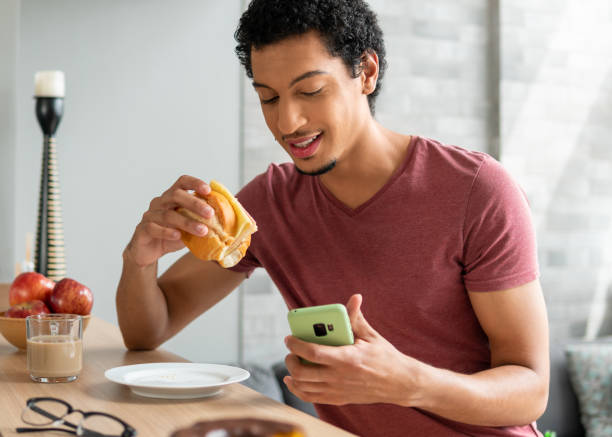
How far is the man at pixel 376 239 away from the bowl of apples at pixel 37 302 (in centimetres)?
9

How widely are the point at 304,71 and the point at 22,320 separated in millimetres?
684

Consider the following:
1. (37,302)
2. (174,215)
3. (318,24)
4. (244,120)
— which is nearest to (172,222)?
(174,215)

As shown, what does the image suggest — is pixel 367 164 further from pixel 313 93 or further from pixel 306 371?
pixel 306 371

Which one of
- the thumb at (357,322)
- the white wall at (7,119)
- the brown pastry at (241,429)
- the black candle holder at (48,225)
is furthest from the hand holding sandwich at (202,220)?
the white wall at (7,119)

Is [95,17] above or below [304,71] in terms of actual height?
above

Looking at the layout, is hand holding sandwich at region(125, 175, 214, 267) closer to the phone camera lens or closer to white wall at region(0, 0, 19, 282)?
the phone camera lens

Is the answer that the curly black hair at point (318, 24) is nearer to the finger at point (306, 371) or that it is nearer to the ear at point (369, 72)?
the ear at point (369, 72)

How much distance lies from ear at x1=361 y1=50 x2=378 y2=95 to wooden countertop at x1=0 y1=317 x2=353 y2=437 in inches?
27.7

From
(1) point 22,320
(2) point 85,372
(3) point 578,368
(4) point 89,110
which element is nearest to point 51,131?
(4) point 89,110

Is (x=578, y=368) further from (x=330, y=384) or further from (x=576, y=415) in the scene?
(x=330, y=384)

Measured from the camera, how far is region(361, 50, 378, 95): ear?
144 centimetres

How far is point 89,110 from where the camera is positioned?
105 inches

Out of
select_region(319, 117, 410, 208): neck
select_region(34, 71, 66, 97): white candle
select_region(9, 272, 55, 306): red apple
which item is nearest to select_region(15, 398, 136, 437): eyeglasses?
select_region(9, 272, 55, 306): red apple

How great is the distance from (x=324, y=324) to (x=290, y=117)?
488 millimetres
